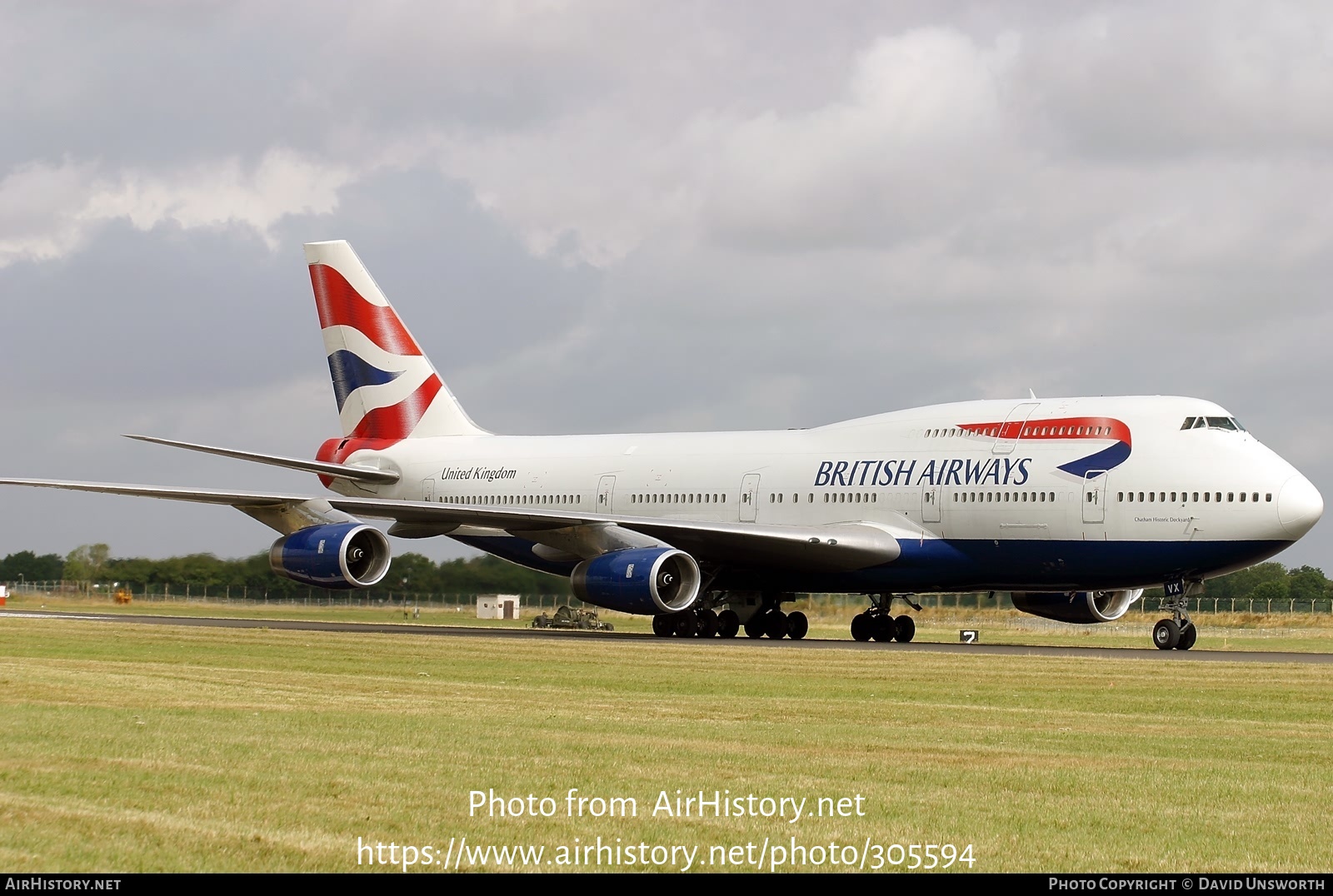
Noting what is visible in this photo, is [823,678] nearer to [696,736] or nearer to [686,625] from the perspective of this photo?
[696,736]

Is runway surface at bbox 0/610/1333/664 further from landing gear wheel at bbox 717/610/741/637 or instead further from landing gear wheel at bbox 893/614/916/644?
landing gear wheel at bbox 893/614/916/644

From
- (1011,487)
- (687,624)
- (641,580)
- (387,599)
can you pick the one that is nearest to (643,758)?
(641,580)

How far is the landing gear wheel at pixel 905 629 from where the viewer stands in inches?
1323

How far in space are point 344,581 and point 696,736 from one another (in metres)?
18.3

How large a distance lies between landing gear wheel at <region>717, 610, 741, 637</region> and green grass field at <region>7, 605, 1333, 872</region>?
12.3m

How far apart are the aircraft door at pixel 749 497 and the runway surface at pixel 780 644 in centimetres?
252

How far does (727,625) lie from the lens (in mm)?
34000

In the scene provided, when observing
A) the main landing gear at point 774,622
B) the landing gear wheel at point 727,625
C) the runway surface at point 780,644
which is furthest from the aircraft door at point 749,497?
the runway surface at point 780,644

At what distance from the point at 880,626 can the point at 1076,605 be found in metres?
4.18

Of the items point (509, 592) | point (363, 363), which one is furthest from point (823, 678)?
point (363, 363)

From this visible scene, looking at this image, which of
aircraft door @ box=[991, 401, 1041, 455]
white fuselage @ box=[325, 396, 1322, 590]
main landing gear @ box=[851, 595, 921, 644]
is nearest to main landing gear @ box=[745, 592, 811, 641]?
main landing gear @ box=[851, 595, 921, 644]

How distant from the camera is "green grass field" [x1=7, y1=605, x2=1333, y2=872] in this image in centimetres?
834

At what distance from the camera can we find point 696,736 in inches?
518

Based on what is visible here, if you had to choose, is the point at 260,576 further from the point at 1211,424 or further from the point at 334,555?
the point at 1211,424
